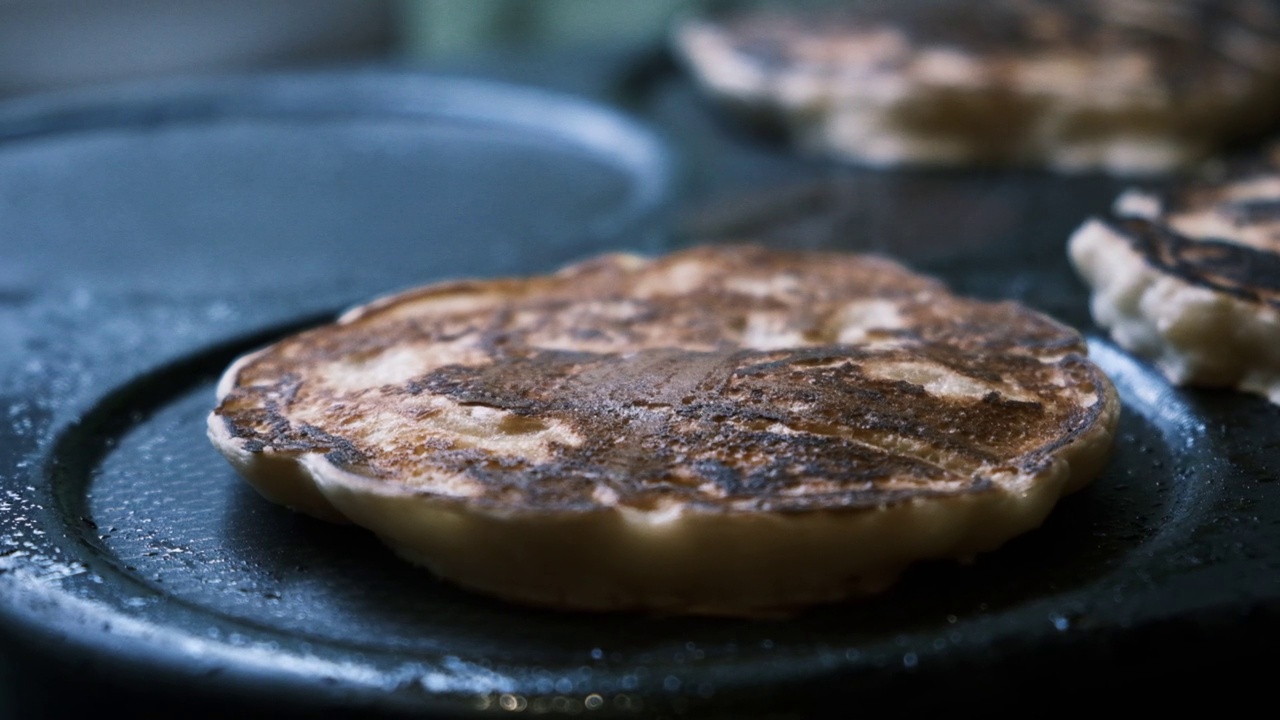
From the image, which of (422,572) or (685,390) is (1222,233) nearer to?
(685,390)

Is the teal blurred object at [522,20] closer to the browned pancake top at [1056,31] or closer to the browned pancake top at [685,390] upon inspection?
the browned pancake top at [1056,31]

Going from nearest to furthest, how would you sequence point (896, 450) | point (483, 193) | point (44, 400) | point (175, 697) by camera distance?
point (175, 697) < point (896, 450) < point (44, 400) < point (483, 193)

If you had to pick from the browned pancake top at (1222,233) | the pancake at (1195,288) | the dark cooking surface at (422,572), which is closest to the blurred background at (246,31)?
the dark cooking surface at (422,572)

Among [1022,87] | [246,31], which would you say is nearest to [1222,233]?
[1022,87]

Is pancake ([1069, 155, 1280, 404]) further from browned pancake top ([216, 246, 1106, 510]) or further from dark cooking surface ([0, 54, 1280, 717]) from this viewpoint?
browned pancake top ([216, 246, 1106, 510])

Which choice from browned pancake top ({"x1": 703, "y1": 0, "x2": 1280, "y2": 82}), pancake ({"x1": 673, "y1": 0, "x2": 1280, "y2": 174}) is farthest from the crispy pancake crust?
browned pancake top ({"x1": 703, "y1": 0, "x2": 1280, "y2": 82})

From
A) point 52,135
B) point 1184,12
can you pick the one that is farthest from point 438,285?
point 1184,12

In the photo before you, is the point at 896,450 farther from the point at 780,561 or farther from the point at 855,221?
the point at 855,221
